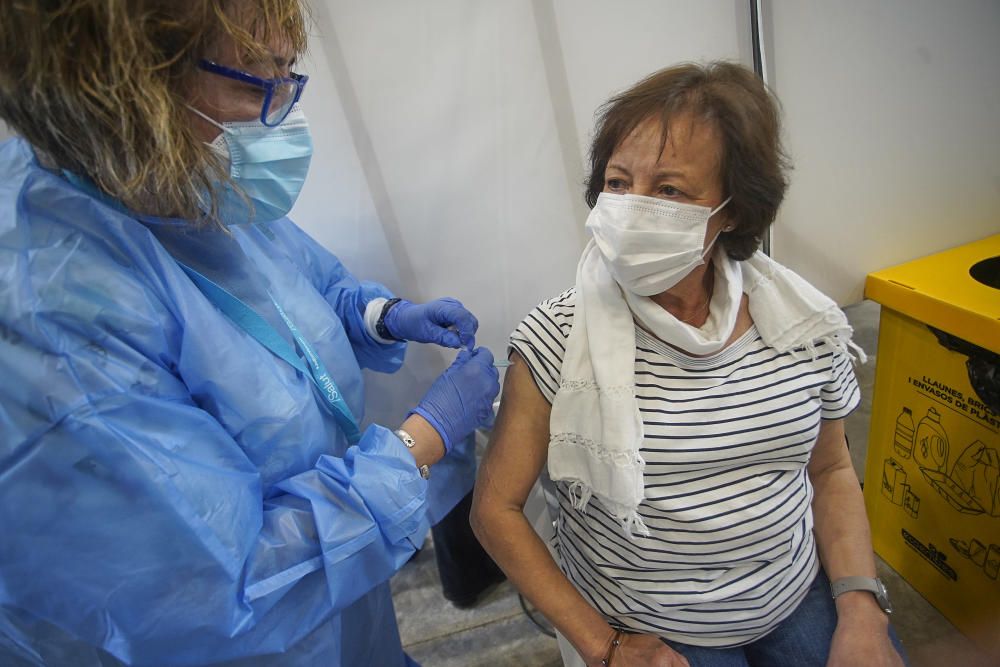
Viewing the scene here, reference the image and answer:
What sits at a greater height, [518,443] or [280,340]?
[280,340]

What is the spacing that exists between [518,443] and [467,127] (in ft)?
2.73

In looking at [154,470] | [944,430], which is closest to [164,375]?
[154,470]

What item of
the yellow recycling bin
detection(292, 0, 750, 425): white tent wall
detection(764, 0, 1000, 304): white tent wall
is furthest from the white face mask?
detection(764, 0, 1000, 304): white tent wall

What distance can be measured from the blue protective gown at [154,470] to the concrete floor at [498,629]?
0.88 meters

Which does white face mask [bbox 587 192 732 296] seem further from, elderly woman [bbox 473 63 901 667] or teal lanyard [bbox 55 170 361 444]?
teal lanyard [bbox 55 170 361 444]

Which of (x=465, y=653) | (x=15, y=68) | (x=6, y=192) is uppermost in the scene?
(x=15, y=68)

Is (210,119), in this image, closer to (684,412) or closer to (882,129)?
(684,412)

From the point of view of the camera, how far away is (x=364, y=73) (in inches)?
53.1

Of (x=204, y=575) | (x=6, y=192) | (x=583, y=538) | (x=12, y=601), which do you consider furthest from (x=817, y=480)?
(x=6, y=192)

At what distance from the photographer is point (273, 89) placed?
796 mm

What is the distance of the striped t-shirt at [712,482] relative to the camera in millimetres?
963

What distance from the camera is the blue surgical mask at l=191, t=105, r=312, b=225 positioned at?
0.80 m

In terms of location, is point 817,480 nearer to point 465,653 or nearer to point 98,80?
point 465,653

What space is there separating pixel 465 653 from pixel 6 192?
154cm
